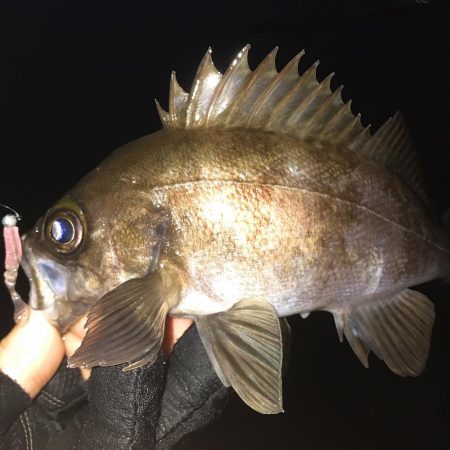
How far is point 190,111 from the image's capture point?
63.0 inches

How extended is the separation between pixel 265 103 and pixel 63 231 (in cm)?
89

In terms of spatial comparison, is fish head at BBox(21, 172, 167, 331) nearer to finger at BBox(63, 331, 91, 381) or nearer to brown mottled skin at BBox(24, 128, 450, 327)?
brown mottled skin at BBox(24, 128, 450, 327)

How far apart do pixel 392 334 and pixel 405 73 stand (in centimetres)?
904

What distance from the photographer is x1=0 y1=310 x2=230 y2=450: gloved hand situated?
1627 millimetres

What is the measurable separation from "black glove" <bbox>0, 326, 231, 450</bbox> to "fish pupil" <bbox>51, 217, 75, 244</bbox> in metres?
0.55

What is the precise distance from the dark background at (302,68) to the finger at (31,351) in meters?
1.84

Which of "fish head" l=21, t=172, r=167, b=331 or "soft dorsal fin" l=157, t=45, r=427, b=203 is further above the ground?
"soft dorsal fin" l=157, t=45, r=427, b=203

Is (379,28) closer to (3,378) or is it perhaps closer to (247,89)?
(247,89)

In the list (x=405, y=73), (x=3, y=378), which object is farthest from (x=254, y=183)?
(x=405, y=73)

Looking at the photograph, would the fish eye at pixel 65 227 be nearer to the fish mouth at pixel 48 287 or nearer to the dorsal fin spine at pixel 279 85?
the fish mouth at pixel 48 287

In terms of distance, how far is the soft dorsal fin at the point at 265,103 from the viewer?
Result: 1582 mm

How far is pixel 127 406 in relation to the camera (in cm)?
162

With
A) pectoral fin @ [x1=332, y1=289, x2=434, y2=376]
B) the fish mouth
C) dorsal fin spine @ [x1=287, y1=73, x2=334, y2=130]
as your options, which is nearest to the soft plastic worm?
the fish mouth

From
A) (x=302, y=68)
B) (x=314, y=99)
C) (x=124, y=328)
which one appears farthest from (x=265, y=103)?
(x=302, y=68)
